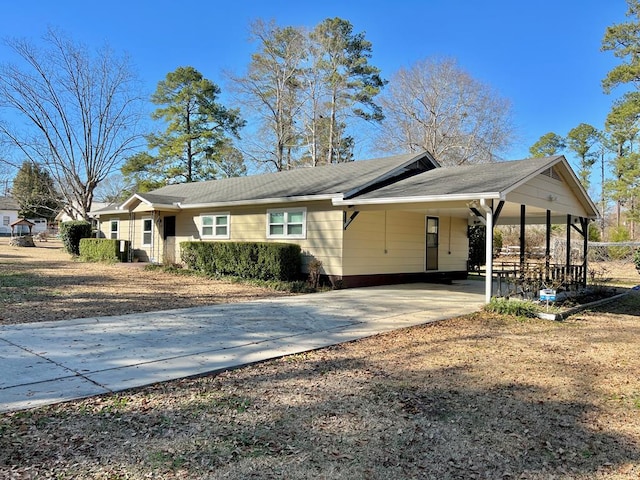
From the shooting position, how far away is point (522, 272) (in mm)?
9992

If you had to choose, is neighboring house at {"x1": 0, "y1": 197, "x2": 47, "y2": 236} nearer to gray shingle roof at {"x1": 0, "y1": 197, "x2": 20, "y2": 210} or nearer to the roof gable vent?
gray shingle roof at {"x1": 0, "y1": 197, "x2": 20, "y2": 210}

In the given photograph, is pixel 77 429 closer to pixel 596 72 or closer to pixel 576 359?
pixel 576 359

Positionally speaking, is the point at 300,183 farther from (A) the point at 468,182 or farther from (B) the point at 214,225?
(A) the point at 468,182

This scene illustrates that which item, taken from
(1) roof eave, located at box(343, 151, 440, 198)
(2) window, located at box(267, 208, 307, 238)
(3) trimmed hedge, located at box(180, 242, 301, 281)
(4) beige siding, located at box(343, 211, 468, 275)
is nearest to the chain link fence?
(4) beige siding, located at box(343, 211, 468, 275)

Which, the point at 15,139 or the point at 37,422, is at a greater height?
the point at 15,139

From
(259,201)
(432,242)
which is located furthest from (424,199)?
(432,242)

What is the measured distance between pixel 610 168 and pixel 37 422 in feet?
144

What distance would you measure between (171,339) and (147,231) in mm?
14410

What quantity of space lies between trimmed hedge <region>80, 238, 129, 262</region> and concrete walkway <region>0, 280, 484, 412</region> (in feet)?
36.8

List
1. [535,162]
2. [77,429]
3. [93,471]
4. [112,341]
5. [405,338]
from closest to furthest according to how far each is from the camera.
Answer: [93,471]
[77,429]
[112,341]
[405,338]
[535,162]

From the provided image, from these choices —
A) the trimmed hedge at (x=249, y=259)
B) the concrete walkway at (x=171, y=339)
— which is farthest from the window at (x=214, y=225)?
the concrete walkway at (x=171, y=339)

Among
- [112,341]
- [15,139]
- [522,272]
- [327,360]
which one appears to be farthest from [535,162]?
[15,139]

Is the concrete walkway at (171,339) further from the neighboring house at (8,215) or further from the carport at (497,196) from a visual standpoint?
the neighboring house at (8,215)

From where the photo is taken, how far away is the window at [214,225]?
16.1 metres
